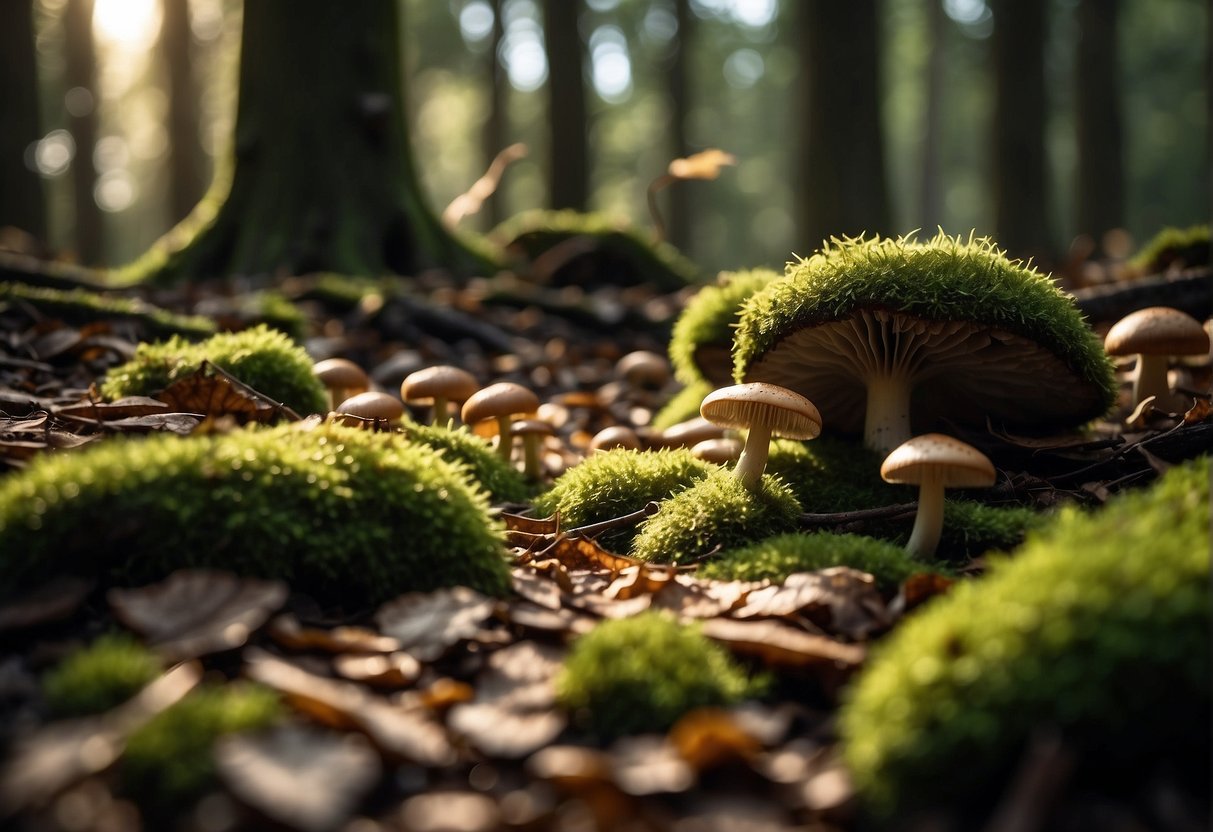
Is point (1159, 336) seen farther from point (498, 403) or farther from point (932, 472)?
point (498, 403)

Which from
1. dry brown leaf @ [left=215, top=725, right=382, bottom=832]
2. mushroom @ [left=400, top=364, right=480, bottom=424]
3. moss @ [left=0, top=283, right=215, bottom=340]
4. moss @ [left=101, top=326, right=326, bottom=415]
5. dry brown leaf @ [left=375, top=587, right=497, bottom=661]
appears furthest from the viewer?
moss @ [left=0, top=283, right=215, bottom=340]

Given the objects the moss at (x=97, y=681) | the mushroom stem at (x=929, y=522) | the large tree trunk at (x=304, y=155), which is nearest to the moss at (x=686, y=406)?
the mushroom stem at (x=929, y=522)

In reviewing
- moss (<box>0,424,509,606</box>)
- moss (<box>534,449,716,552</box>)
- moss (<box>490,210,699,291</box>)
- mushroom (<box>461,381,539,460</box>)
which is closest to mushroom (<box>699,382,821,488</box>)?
moss (<box>534,449,716,552</box>)

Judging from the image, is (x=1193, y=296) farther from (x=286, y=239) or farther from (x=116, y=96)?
(x=116, y=96)

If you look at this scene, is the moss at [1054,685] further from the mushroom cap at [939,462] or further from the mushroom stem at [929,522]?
the mushroom stem at [929,522]

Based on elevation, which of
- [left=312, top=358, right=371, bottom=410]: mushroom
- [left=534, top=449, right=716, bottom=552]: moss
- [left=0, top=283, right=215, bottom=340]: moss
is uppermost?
[left=0, top=283, right=215, bottom=340]: moss

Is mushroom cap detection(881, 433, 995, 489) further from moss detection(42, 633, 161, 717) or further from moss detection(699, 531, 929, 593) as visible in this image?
moss detection(42, 633, 161, 717)
